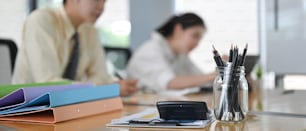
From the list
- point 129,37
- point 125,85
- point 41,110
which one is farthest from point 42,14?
point 129,37

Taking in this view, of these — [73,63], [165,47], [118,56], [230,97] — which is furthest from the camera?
[118,56]

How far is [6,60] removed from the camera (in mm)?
1730

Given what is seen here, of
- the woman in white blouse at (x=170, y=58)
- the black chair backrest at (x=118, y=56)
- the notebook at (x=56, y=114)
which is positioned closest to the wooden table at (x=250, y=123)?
the notebook at (x=56, y=114)

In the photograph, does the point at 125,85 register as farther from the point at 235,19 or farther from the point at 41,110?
the point at 235,19

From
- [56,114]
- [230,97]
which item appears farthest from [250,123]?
[56,114]

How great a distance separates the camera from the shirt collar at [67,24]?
1852mm

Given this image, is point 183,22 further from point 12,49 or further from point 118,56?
point 12,49

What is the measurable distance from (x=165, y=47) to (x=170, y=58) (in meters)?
0.08

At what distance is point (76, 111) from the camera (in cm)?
105

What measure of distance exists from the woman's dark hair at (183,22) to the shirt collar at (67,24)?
0.80 m

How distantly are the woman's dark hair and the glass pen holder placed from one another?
1.57 m

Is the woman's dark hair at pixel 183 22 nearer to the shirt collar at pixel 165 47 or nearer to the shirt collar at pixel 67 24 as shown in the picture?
the shirt collar at pixel 165 47

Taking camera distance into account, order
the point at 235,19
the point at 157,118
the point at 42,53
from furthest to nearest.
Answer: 1. the point at 235,19
2. the point at 42,53
3. the point at 157,118

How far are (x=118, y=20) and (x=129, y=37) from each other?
19cm
